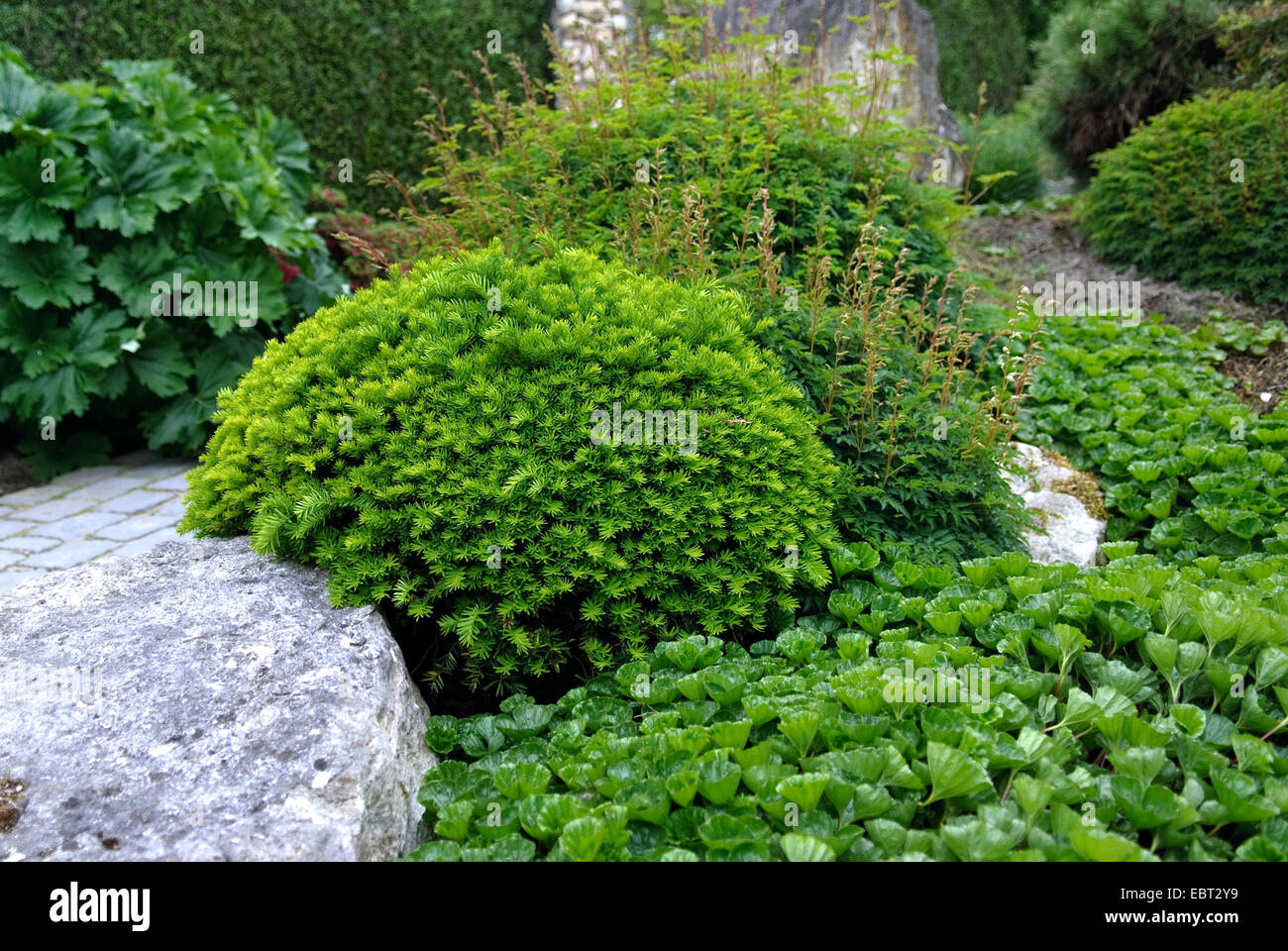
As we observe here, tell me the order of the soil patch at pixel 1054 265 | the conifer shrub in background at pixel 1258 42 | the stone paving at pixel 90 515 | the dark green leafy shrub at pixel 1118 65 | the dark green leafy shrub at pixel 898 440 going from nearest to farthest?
1. the dark green leafy shrub at pixel 898 440
2. the stone paving at pixel 90 515
3. the soil patch at pixel 1054 265
4. the conifer shrub in background at pixel 1258 42
5. the dark green leafy shrub at pixel 1118 65

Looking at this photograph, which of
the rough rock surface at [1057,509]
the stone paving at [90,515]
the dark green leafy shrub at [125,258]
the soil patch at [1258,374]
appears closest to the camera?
the rough rock surface at [1057,509]

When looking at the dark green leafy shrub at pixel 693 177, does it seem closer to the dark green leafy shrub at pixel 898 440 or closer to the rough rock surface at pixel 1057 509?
the dark green leafy shrub at pixel 898 440

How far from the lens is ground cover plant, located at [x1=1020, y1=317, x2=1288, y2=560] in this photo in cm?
372

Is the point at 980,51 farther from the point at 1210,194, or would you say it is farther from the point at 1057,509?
the point at 1057,509

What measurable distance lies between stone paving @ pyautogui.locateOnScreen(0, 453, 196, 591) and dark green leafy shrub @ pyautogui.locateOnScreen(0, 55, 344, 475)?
202 millimetres

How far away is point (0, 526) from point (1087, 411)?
589 centimetres

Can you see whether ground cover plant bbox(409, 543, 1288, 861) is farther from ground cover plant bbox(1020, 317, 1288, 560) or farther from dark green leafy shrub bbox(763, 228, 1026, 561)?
ground cover plant bbox(1020, 317, 1288, 560)

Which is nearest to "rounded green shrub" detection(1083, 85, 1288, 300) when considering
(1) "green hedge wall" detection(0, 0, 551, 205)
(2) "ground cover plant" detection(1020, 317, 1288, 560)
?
(2) "ground cover plant" detection(1020, 317, 1288, 560)

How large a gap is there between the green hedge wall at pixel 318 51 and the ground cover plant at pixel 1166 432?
21.1 ft

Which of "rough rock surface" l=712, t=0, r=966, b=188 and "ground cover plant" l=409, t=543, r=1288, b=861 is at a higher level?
"rough rock surface" l=712, t=0, r=966, b=188

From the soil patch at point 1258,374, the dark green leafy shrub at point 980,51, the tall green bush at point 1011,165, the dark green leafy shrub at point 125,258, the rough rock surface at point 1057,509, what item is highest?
the dark green leafy shrub at point 980,51

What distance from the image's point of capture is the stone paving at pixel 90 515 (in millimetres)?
4516

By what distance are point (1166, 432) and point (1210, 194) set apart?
3238 mm

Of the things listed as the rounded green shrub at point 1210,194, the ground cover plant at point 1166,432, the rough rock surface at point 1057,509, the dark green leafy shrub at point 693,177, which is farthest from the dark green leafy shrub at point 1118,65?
the rough rock surface at point 1057,509
